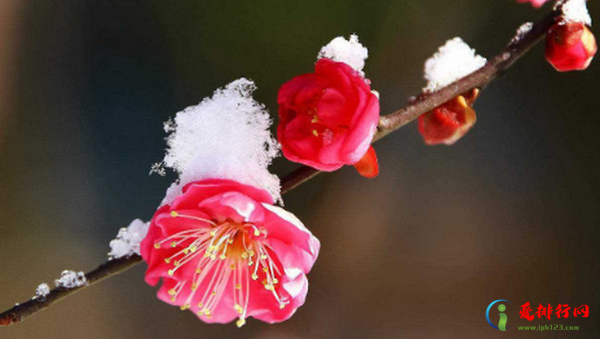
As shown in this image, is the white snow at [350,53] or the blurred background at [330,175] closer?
the white snow at [350,53]

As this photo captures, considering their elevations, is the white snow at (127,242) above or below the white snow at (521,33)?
below

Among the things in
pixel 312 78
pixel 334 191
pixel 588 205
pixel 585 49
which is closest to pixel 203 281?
pixel 312 78

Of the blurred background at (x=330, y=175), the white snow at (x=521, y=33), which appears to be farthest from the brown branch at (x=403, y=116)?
the blurred background at (x=330, y=175)

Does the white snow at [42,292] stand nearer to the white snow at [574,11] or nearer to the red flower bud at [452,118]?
the red flower bud at [452,118]

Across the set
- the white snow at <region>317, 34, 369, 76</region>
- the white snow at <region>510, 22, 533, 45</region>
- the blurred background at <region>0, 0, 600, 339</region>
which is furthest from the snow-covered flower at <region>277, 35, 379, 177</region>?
the blurred background at <region>0, 0, 600, 339</region>

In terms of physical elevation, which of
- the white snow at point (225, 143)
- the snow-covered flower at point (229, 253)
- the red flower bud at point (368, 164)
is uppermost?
the white snow at point (225, 143)

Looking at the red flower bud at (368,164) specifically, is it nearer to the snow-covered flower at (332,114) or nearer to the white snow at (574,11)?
the snow-covered flower at (332,114)

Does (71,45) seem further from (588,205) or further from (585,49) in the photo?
(588,205)
